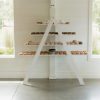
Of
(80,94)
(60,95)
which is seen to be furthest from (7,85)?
(80,94)

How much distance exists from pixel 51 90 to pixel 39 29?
5.31ft

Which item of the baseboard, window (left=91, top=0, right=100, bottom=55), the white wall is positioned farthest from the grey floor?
window (left=91, top=0, right=100, bottom=55)

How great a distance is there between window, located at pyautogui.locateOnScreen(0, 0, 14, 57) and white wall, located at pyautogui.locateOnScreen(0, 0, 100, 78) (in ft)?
0.63

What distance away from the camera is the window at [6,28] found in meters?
5.78

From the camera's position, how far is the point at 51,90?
4852 mm

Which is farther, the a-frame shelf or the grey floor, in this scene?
the a-frame shelf

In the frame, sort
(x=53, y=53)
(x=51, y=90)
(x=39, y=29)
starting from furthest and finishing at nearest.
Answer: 1. (x=39, y=29)
2. (x=53, y=53)
3. (x=51, y=90)

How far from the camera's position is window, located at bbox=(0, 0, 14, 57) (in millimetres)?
5777

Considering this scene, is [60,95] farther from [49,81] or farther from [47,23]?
[47,23]

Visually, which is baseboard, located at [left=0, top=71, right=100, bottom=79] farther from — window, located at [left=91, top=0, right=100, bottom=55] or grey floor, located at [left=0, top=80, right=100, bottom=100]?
window, located at [left=91, top=0, right=100, bottom=55]

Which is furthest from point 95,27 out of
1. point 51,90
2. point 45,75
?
point 51,90

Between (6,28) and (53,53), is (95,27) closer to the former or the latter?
(53,53)

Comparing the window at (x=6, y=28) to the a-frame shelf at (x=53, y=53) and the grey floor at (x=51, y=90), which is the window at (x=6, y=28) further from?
the grey floor at (x=51, y=90)

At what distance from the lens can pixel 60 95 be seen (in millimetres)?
4527
